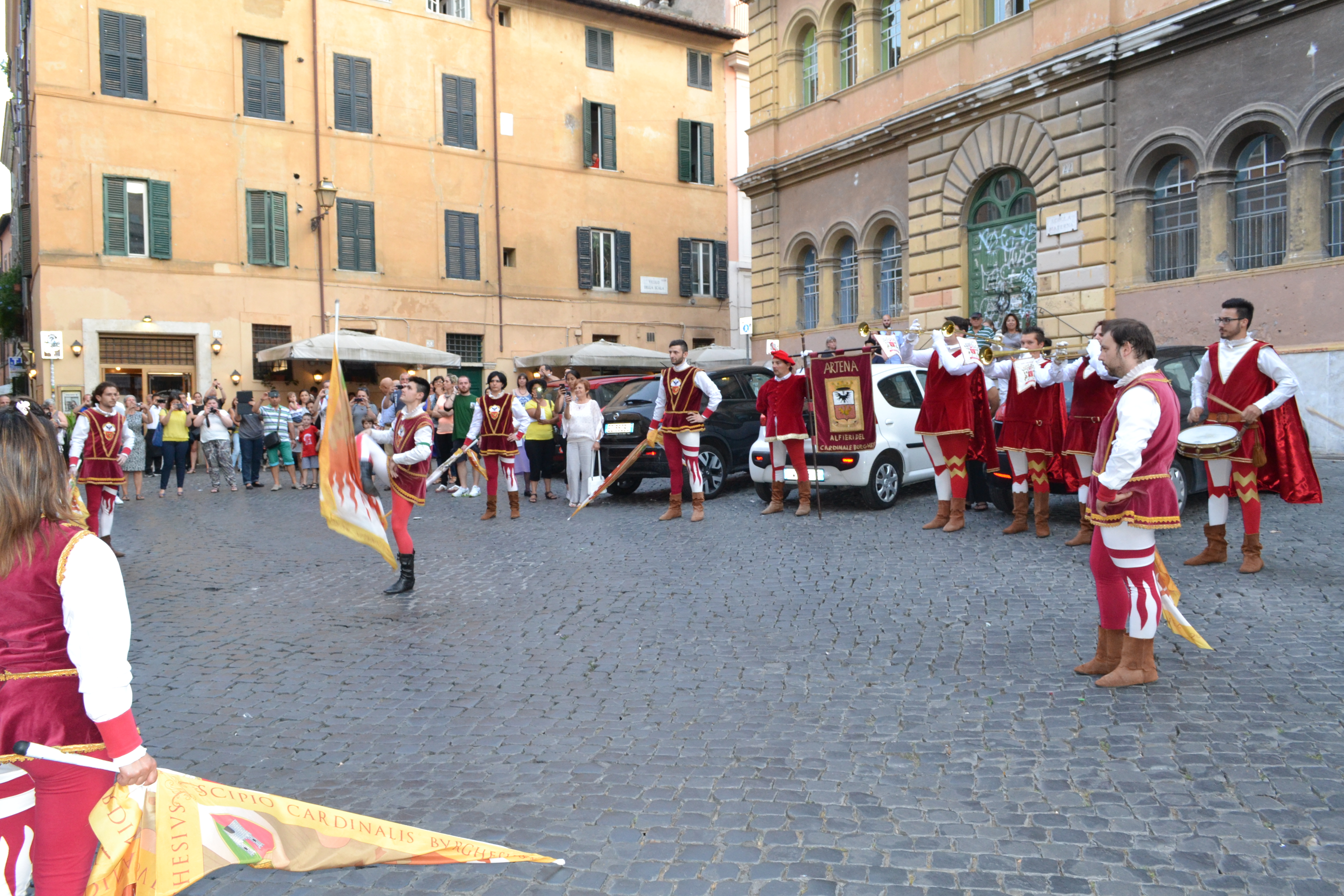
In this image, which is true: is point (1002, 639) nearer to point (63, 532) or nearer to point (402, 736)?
point (402, 736)

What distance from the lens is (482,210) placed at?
31250 millimetres

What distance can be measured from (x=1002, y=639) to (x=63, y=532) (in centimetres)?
512

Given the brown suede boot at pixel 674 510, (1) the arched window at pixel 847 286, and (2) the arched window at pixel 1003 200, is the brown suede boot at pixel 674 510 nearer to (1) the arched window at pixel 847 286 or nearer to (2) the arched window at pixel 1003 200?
(2) the arched window at pixel 1003 200

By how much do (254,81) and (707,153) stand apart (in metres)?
14.3

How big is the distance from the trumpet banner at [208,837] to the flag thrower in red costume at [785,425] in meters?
9.24

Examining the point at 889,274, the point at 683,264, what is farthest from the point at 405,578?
the point at 683,264

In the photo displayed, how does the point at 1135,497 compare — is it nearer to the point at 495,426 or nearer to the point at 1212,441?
the point at 1212,441

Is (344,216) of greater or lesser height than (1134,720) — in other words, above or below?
above

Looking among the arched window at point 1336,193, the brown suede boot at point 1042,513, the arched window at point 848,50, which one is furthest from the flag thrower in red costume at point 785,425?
the arched window at point 848,50

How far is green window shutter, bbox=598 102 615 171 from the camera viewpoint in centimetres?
3325

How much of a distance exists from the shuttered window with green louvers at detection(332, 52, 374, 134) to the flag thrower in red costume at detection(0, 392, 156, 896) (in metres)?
28.4

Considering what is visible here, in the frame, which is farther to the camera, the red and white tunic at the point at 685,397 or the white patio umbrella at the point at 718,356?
the white patio umbrella at the point at 718,356

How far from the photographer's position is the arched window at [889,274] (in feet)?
74.8

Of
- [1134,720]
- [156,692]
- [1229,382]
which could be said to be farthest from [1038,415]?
[156,692]
